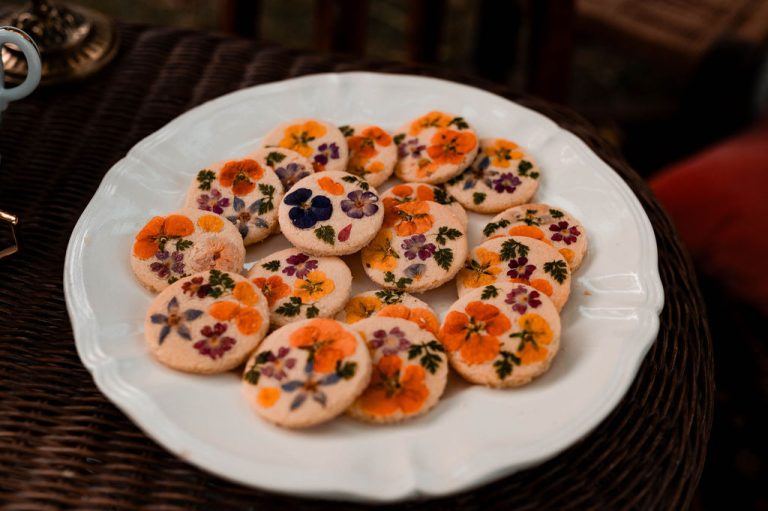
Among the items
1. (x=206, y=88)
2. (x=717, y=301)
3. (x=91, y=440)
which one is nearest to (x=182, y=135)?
(x=206, y=88)

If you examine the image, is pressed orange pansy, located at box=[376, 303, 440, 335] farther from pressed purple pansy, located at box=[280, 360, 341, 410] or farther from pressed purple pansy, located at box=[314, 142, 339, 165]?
pressed purple pansy, located at box=[314, 142, 339, 165]

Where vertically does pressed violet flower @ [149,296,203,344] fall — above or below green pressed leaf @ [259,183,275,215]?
below

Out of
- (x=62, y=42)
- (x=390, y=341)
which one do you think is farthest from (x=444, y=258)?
(x=62, y=42)

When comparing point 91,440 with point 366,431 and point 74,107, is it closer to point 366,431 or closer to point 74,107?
point 366,431

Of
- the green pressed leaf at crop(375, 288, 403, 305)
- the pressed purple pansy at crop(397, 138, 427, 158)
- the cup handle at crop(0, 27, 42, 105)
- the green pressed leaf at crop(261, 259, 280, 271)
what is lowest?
the green pressed leaf at crop(375, 288, 403, 305)

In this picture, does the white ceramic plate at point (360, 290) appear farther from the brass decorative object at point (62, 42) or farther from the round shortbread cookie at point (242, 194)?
the brass decorative object at point (62, 42)

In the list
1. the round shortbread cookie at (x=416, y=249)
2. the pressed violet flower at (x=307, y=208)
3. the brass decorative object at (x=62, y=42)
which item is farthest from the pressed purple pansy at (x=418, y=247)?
the brass decorative object at (x=62, y=42)

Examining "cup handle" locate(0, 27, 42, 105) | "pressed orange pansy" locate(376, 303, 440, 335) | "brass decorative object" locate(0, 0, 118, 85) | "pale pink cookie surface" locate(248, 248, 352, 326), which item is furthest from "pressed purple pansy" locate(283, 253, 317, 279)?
"brass decorative object" locate(0, 0, 118, 85)
